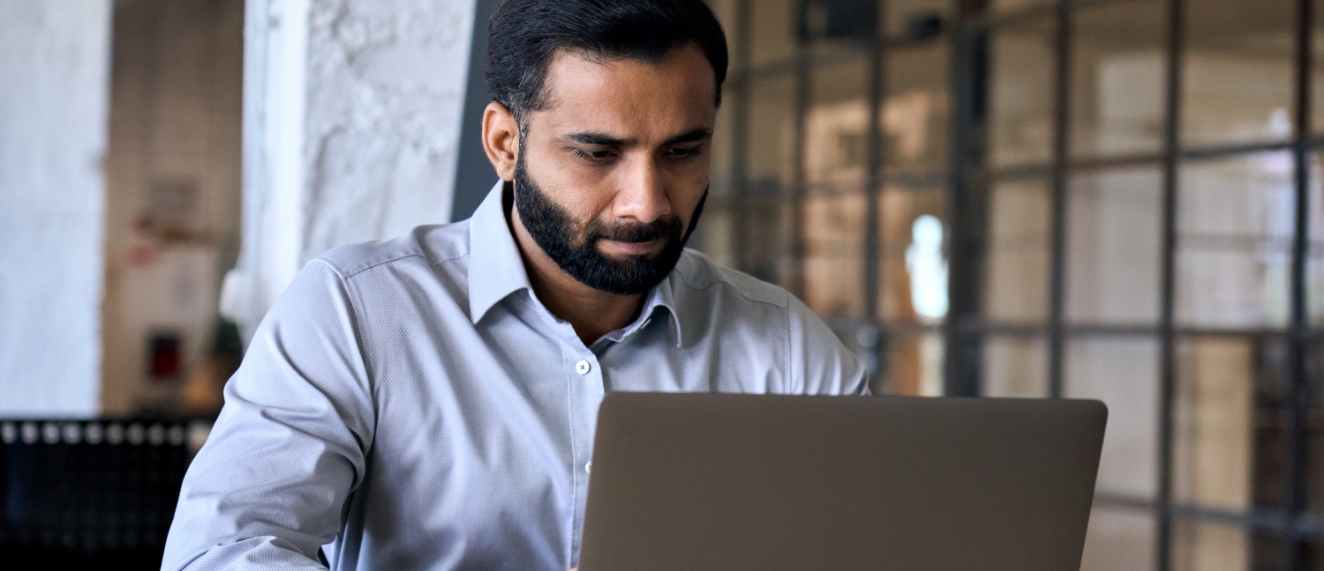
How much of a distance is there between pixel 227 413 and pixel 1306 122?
2.26 m

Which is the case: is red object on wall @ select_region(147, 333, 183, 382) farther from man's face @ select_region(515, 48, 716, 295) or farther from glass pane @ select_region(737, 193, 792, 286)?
man's face @ select_region(515, 48, 716, 295)

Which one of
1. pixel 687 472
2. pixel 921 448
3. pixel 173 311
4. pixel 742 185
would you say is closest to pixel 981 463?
pixel 921 448

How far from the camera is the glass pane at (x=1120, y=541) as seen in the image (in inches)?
110

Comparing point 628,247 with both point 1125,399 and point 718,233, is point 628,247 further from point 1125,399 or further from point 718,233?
point 718,233

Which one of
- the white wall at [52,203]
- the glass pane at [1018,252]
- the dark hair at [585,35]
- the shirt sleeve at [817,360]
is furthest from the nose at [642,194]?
the white wall at [52,203]

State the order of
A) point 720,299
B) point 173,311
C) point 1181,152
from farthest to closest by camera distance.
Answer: point 173,311 < point 1181,152 < point 720,299

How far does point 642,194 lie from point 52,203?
8.68 feet

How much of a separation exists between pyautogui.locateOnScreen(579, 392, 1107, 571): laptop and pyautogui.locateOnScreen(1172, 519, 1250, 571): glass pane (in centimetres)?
209

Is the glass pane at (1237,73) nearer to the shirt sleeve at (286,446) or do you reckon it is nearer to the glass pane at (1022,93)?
the glass pane at (1022,93)

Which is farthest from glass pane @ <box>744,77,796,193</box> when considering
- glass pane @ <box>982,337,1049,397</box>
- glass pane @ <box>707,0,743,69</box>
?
glass pane @ <box>982,337,1049,397</box>

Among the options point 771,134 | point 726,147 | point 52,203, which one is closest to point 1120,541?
point 771,134

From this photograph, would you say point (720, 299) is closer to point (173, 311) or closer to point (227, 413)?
point (227, 413)

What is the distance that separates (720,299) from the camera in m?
1.34

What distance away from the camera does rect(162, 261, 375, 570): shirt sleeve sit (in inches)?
37.7
